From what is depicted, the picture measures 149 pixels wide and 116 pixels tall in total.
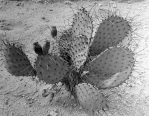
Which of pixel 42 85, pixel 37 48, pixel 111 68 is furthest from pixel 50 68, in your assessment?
pixel 42 85

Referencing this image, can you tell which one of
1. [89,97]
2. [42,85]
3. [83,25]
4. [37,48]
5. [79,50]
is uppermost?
[37,48]

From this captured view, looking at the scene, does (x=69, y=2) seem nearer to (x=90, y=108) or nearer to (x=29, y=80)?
(x=29, y=80)

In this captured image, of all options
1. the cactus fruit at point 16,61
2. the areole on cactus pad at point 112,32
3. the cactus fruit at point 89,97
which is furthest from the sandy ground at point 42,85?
the areole on cactus pad at point 112,32

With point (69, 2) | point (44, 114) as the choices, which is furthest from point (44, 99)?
point (69, 2)

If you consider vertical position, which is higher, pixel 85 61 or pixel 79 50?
pixel 79 50

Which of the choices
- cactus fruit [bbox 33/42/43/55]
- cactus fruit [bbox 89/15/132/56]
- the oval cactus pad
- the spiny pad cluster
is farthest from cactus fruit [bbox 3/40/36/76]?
cactus fruit [bbox 89/15/132/56]

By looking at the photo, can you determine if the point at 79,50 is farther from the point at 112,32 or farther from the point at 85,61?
the point at 112,32
